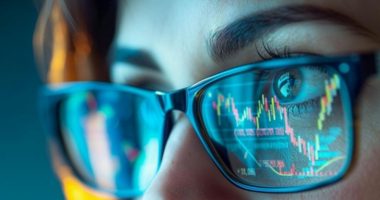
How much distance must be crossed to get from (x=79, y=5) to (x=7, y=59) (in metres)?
0.47

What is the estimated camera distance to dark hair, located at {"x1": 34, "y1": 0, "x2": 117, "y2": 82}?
886mm

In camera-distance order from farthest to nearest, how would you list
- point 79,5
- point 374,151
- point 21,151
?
point 21,151
point 79,5
point 374,151

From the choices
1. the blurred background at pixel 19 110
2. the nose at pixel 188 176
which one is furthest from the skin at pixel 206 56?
the blurred background at pixel 19 110

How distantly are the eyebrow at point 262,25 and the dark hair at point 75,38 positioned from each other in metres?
0.29

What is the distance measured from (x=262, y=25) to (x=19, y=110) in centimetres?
84

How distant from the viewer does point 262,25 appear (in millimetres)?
598

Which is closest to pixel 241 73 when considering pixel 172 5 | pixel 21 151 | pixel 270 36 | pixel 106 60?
pixel 270 36

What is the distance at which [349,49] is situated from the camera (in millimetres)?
550

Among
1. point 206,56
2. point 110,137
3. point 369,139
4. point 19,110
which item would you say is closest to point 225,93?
point 206,56

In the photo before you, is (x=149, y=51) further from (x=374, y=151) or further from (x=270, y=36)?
(x=374, y=151)

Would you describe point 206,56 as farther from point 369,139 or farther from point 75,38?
point 75,38

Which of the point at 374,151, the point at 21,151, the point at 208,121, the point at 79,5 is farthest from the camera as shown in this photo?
the point at 21,151

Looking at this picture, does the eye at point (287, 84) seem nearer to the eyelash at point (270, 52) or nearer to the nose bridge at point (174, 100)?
the eyelash at point (270, 52)

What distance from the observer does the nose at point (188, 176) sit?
64cm
